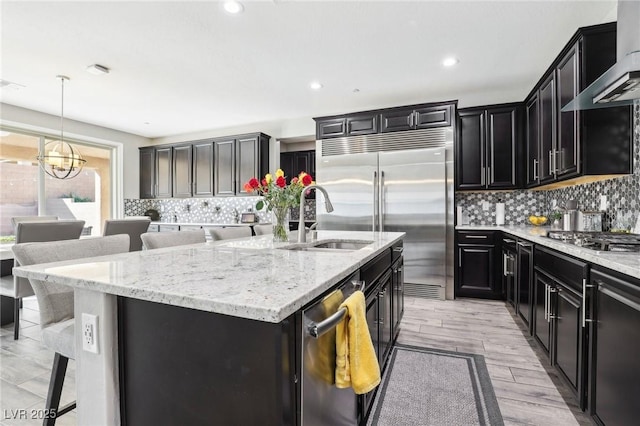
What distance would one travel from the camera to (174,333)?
925mm

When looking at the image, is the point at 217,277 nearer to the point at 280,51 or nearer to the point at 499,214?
the point at 280,51

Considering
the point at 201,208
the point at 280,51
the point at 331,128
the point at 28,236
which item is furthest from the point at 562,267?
the point at 201,208

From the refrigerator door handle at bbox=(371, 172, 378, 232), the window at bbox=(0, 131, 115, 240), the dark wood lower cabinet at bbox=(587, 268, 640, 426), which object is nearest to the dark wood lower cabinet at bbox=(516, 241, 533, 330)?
the dark wood lower cabinet at bbox=(587, 268, 640, 426)

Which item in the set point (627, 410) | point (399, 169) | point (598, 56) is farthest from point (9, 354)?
point (598, 56)

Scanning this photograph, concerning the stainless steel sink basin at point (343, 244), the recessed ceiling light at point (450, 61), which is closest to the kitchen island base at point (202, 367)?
the stainless steel sink basin at point (343, 244)

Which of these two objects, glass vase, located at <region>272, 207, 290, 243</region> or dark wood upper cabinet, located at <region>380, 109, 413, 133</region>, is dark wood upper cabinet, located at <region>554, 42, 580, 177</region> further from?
glass vase, located at <region>272, 207, 290, 243</region>

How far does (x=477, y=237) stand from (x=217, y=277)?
3.64 meters

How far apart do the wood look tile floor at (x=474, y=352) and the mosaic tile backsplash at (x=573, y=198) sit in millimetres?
1245

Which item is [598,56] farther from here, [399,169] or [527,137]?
[399,169]

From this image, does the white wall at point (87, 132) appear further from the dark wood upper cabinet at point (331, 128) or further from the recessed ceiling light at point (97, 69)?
the dark wood upper cabinet at point (331, 128)

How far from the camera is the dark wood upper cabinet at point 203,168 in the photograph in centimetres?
571

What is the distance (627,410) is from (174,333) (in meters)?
1.74

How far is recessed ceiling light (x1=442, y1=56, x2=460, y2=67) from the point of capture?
3.15 meters

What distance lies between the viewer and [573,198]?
332cm
